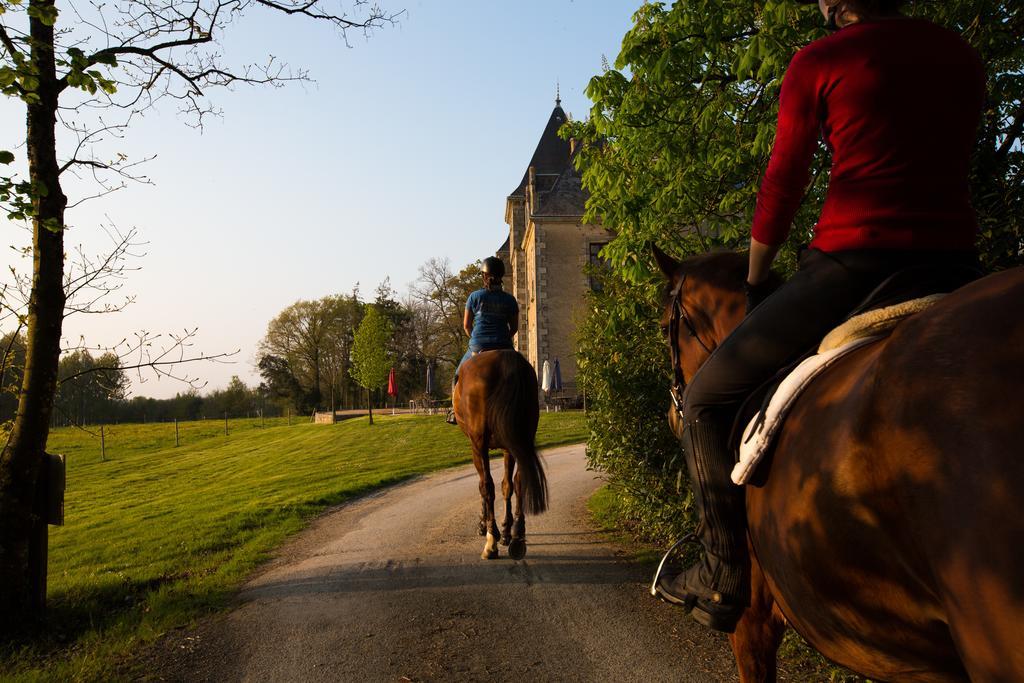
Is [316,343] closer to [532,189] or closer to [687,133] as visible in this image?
[532,189]

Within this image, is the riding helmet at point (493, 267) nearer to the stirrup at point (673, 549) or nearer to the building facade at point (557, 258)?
the stirrup at point (673, 549)

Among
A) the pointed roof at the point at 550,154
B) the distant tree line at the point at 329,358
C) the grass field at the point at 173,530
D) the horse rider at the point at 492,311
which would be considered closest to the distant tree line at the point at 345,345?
the distant tree line at the point at 329,358

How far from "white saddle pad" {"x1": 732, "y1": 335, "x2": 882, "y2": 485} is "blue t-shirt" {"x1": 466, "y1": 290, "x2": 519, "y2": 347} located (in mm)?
5783

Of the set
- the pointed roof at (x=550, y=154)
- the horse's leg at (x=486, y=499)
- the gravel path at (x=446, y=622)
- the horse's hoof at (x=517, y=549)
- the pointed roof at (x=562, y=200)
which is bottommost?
the gravel path at (x=446, y=622)

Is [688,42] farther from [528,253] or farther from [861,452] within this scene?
[528,253]

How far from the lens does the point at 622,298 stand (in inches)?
282

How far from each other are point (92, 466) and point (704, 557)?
36.7 metres

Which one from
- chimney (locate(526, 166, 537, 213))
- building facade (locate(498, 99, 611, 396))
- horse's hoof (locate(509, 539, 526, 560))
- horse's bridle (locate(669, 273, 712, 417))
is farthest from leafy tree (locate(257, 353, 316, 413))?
horse's bridle (locate(669, 273, 712, 417))

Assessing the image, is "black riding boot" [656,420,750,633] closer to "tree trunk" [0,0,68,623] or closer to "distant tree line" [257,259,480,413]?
"tree trunk" [0,0,68,623]

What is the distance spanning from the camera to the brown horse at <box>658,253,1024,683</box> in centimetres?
129

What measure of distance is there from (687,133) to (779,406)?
474 cm

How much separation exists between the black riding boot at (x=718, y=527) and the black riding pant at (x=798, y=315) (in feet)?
0.51

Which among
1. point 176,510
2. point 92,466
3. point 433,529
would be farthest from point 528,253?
point 433,529

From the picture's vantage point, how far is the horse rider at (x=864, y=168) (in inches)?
78.3
